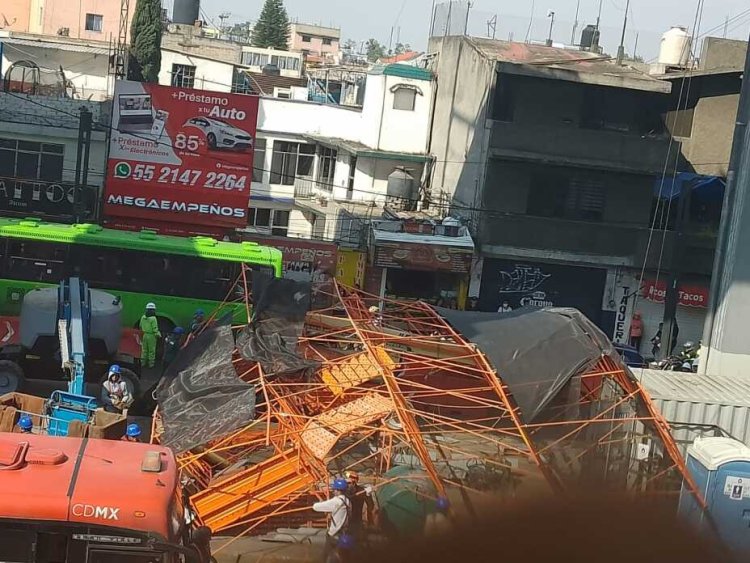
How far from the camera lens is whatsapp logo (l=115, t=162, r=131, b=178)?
2797cm

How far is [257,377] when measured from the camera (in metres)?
14.4

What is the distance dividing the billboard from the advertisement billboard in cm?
742

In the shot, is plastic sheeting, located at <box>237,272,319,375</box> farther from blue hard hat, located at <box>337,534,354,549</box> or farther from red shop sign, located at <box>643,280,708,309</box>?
red shop sign, located at <box>643,280,708,309</box>

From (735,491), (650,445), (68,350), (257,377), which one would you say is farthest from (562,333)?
(68,350)

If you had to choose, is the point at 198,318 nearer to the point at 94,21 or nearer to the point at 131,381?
the point at 131,381

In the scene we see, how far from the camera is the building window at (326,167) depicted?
3750cm

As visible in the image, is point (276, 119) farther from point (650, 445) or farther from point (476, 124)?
point (650, 445)

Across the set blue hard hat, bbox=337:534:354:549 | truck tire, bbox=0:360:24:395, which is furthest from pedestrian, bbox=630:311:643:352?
blue hard hat, bbox=337:534:354:549

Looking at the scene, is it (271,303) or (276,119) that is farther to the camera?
(276,119)

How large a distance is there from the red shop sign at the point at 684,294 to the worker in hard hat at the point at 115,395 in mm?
19109

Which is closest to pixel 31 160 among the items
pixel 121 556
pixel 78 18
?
pixel 121 556

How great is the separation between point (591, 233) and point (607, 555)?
1948 centimetres

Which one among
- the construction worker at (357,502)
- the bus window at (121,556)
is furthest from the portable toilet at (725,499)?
the bus window at (121,556)

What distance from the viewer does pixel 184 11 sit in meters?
65.6
